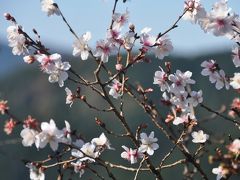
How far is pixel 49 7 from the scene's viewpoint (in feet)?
13.1

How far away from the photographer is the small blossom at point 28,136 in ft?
9.92

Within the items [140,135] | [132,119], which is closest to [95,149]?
[140,135]

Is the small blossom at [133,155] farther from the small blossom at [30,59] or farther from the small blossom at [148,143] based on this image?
the small blossom at [30,59]

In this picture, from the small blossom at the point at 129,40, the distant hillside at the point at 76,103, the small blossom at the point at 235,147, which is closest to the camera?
the small blossom at the point at 235,147

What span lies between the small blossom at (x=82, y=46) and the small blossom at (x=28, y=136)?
2.90ft

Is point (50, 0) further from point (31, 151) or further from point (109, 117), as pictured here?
point (109, 117)

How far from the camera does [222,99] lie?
9888 cm

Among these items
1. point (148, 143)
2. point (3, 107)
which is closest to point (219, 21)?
point (148, 143)

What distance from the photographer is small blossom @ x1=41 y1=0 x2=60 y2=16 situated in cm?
395

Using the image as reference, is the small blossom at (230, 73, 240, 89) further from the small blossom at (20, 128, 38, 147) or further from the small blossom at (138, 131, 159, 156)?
the small blossom at (20, 128, 38, 147)

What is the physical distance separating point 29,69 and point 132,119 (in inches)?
1550

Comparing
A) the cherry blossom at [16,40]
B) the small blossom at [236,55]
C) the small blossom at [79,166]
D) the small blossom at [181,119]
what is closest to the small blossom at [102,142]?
the small blossom at [79,166]

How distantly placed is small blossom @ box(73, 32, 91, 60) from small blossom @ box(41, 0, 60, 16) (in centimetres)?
37

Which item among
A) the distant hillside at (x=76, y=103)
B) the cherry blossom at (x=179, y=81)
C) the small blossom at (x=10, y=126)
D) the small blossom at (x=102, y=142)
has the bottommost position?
the small blossom at (x=102, y=142)
